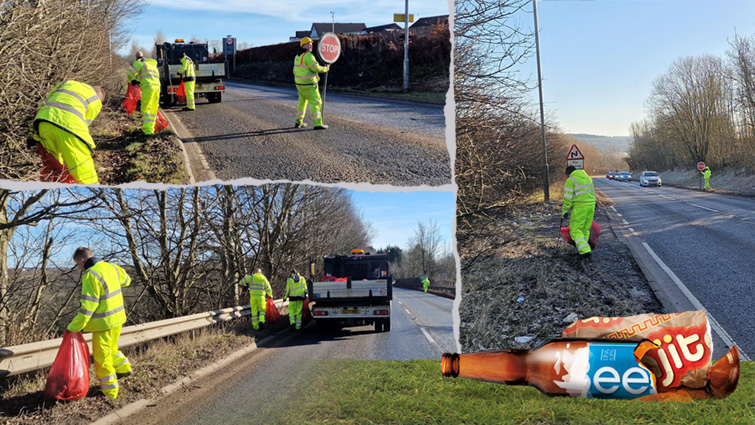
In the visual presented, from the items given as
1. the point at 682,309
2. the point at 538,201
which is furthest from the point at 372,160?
the point at 682,309

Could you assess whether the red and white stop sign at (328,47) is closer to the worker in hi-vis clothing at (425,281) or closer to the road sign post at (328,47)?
the road sign post at (328,47)

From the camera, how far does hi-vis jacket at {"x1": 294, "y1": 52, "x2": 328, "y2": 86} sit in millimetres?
5531

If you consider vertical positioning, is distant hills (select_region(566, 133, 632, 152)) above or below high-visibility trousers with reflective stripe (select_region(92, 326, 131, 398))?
above

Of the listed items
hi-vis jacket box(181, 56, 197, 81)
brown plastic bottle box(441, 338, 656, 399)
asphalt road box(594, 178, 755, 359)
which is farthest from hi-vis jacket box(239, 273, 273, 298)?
asphalt road box(594, 178, 755, 359)

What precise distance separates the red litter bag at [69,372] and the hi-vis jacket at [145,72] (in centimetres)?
215

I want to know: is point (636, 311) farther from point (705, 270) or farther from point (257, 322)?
point (257, 322)

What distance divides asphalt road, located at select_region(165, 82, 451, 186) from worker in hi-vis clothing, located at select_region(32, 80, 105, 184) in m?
0.73

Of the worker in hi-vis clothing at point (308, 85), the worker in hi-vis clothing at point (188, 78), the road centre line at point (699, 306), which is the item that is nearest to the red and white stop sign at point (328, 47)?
the worker in hi-vis clothing at point (308, 85)

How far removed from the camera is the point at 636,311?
388 centimetres

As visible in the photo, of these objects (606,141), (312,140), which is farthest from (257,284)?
(606,141)

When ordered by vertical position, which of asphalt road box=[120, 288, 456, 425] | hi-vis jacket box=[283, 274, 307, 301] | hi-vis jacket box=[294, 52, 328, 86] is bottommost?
asphalt road box=[120, 288, 456, 425]

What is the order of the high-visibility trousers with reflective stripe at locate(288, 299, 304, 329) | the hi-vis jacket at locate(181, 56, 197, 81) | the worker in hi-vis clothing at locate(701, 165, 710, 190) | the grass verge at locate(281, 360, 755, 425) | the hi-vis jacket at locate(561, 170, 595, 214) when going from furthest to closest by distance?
the worker in hi-vis clothing at locate(701, 165, 710, 190), the high-visibility trousers with reflective stripe at locate(288, 299, 304, 329), the hi-vis jacket at locate(181, 56, 197, 81), the hi-vis jacket at locate(561, 170, 595, 214), the grass verge at locate(281, 360, 755, 425)

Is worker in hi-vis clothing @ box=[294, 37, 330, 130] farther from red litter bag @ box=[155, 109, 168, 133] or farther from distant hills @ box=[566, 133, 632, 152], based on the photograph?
distant hills @ box=[566, 133, 632, 152]

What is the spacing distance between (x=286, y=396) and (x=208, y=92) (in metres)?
3.39
